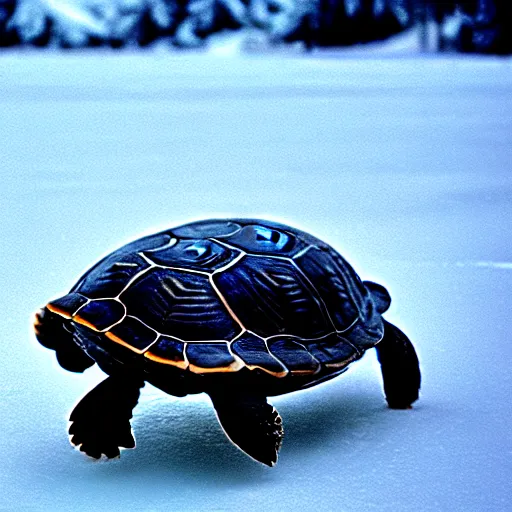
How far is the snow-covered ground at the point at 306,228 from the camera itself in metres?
1.00

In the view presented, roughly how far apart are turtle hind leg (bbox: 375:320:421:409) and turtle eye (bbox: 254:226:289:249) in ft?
0.55

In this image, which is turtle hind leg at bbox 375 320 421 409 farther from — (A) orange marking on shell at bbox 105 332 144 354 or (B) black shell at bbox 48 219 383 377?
(A) orange marking on shell at bbox 105 332 144 354

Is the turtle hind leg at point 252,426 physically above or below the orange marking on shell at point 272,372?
below

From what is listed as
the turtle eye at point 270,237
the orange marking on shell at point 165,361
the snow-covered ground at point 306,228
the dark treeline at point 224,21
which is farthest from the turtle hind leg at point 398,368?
the dark treeline at point 224,21

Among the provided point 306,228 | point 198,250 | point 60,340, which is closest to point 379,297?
point 198,250

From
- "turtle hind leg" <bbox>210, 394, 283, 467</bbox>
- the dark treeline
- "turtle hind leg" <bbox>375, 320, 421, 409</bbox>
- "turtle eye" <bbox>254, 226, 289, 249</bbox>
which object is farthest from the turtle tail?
the dark treeline

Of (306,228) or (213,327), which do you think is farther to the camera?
(306,228)

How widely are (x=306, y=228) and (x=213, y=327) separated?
132 centimetres

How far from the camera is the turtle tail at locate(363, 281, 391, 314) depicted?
1212mm

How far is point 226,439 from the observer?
108cm

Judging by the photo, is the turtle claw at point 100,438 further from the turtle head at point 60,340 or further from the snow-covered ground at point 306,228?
the turtle head at point 60,340

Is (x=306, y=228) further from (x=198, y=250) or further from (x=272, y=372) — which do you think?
(x=272, y=372)

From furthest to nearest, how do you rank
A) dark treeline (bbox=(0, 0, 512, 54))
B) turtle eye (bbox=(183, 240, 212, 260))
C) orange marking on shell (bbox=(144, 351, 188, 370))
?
dark treeline (bbox=(0, 0, 512, 54)), turtle eye (bbox=(183, 240, 212, 260)), orange marking on shell (bbox=(144, 351, 188, 370))

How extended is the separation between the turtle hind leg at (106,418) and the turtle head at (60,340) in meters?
0.11
